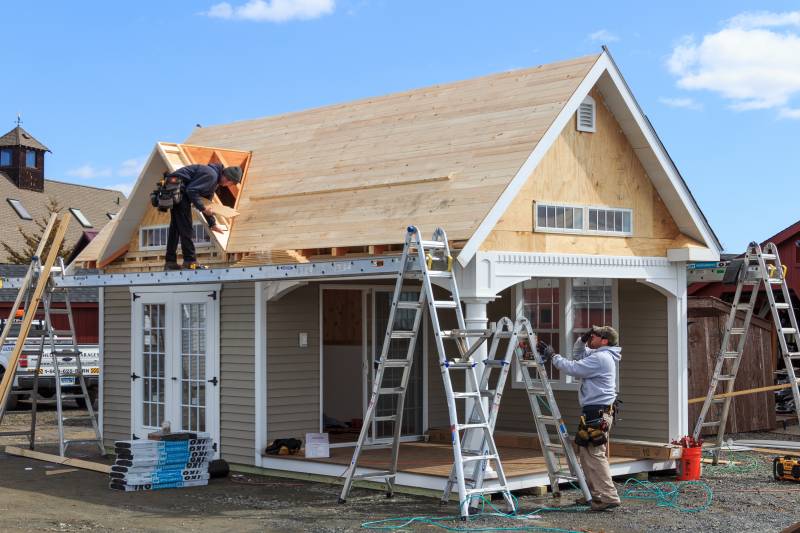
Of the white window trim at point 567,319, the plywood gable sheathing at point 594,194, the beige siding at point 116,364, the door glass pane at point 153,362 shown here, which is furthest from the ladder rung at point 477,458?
A: the beige siding at point 116,364

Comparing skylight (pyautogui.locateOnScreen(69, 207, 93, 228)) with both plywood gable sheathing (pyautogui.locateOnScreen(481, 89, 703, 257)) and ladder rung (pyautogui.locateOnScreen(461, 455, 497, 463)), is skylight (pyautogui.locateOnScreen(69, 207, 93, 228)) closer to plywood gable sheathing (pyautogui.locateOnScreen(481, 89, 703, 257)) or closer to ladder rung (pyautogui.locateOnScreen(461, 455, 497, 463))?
plywood gable sheathing (pyautogui.locateOnScreen(481, 89, 703, 257))

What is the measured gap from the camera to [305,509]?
1095 cm

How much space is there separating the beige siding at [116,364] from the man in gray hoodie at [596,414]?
22.8 feet

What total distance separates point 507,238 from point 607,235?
1838 millimetres

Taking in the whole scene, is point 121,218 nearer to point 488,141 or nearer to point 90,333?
point 488,141

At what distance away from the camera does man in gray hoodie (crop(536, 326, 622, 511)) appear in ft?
35.5

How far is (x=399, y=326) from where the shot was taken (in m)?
14.9

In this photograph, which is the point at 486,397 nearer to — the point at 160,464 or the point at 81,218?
the point at 160,464

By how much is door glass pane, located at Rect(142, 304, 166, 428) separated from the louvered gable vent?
236 inches

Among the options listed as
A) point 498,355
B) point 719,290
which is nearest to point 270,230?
point 498,355

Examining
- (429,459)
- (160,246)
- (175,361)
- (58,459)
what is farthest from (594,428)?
(58,459)

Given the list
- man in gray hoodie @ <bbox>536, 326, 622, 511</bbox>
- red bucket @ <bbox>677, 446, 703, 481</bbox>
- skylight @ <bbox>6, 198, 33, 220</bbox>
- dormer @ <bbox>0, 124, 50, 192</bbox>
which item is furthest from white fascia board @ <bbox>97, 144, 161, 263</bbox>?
dormer @ <bbox>0, 124, 50, 192</bbox>

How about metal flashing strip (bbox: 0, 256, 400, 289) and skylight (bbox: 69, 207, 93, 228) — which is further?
skylight (bbox: 69, 207, 93, 228)

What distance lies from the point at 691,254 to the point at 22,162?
44078mm
